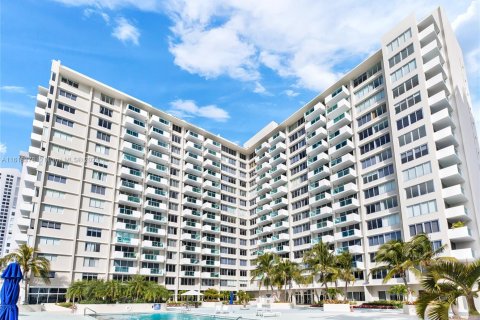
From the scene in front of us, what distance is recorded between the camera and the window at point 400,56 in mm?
56656

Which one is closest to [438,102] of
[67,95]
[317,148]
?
[317,148]

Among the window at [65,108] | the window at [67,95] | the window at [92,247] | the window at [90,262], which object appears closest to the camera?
the window at [90,262]

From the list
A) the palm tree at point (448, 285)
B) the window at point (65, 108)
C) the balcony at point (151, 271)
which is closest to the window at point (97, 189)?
the window at point (65, 108)

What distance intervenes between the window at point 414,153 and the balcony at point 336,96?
64.1 feet

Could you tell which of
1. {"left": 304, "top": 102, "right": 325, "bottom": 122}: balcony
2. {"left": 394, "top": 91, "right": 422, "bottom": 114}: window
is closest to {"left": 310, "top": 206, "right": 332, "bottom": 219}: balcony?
{"left": 304, "top": 102, "right": 325, "bottom": 122}: balcony

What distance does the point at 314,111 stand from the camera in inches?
3017

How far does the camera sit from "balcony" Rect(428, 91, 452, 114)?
51.2 m

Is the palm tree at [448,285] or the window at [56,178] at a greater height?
the window at [56,178]

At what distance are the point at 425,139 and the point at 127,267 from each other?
5249 cm

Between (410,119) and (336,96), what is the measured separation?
19.0 meters

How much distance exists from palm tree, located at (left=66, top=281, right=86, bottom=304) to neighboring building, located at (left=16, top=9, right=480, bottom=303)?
571 centimetres

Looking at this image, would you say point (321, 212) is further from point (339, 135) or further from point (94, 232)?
point (94, 232)

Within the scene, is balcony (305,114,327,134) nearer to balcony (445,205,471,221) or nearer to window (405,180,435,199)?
window (405,180,435,199)

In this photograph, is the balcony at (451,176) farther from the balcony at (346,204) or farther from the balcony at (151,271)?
the balcony at (151,271)
